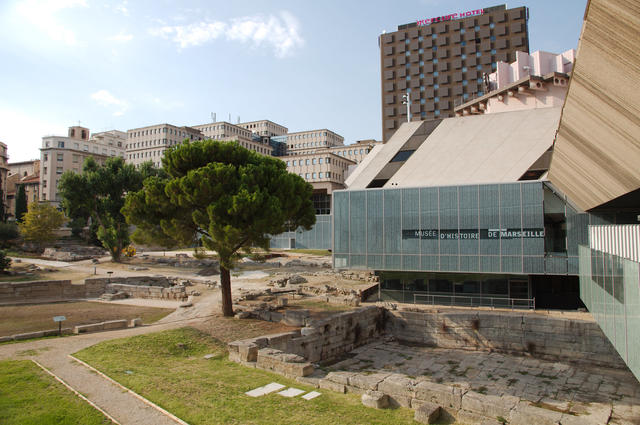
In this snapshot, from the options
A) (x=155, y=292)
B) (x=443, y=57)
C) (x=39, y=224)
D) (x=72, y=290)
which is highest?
(x=443, y=57)

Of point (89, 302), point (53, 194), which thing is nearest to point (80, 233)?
point (53, 194)

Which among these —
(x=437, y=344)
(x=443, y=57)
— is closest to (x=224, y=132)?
(x=443, y=57)

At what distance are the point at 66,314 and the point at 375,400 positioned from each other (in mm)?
23080

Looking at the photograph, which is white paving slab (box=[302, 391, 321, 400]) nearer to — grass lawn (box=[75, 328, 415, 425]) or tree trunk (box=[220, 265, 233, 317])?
grass lawn (box=[75, 328, 415, 425])

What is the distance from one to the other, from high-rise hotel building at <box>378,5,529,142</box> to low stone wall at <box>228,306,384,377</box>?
68329 mm

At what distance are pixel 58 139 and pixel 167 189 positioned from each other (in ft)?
311

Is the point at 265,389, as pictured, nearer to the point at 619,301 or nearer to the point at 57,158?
the point at 619,301

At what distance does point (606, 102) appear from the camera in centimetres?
889

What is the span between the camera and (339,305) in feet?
99.6

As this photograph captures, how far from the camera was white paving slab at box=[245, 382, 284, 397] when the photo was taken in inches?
503

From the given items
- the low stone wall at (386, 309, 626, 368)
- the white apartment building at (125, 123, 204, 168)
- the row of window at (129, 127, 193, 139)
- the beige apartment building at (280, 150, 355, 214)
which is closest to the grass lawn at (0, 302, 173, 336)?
the low stone wall at (386, 309, 626, 368)

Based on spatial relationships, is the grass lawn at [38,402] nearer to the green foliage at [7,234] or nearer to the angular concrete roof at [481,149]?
the angular concrete roof at [481,149]

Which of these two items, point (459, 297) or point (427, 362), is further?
point (459, 297)

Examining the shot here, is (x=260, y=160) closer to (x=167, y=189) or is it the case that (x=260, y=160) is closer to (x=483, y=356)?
(x=167, y=189)
